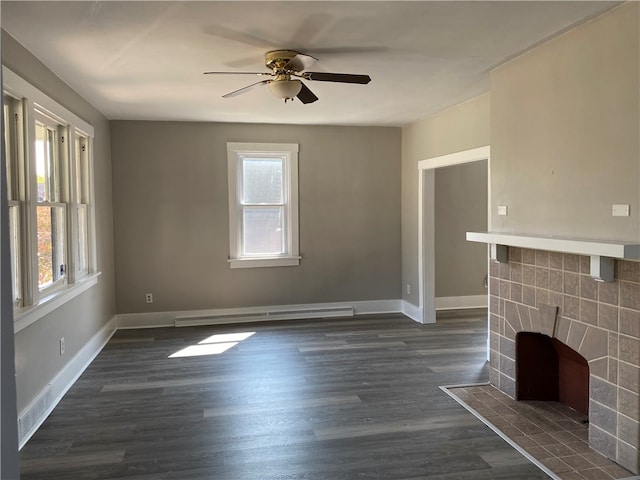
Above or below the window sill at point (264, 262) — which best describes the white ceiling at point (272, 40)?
above

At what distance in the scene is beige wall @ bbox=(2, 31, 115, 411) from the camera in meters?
3.07

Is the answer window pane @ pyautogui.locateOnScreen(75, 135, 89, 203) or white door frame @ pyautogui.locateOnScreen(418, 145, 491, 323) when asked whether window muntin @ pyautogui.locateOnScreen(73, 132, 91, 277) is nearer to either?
window pane @ pyautogui.locateOnScreen(75, 135, 89, 203)

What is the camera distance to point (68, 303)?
3988 mm

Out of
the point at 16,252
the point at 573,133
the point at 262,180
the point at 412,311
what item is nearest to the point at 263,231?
the point at 262,180

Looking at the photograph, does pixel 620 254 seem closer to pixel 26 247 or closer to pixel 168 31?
pixel 168 31

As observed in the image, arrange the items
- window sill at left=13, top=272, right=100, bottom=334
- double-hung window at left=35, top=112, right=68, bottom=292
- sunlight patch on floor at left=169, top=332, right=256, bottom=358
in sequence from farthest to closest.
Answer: sunlight patch on floor at left=169, top=332, right=256, bottom=358
double-hung window at left=35, top=112, right=68, bottom=292
window sill at left=13, top=272, right=100, bottom=334

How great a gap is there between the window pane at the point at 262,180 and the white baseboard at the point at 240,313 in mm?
1364

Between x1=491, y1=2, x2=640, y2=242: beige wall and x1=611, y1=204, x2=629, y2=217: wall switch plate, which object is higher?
x1=491, y1=2, x2=640, y2=242: beige wall

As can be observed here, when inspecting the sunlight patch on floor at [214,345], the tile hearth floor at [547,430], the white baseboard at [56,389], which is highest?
the white baseboard at [56,389]

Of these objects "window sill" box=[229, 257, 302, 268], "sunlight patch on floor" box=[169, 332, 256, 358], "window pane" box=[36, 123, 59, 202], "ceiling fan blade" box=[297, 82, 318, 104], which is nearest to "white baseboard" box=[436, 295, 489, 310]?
"window sill" box=[229, 257, 302, 268]

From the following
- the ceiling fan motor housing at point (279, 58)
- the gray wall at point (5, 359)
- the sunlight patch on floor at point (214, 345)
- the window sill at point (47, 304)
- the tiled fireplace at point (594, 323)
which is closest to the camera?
the gray wall at point (5, 359)

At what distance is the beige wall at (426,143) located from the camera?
15.4ft

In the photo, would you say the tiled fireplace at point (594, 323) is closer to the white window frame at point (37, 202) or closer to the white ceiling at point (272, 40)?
the white ceiling at point (272, 40)

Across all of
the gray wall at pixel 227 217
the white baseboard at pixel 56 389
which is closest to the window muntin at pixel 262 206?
the gray wall at pixel 227 217
